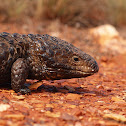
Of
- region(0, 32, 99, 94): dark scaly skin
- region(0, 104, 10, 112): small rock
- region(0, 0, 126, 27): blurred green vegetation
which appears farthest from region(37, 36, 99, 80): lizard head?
region(0, 0, 126, 27): blurred green vegetation

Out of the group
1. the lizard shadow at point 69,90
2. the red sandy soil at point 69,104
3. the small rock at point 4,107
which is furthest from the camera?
the lizard shadow at point 69,90

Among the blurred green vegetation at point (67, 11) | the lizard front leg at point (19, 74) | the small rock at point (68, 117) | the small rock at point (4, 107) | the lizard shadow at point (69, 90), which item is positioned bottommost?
the small rock at point (68, 117)

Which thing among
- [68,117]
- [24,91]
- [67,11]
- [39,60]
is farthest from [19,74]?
[67,11]

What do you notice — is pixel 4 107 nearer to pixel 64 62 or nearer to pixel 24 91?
pixel 24 91

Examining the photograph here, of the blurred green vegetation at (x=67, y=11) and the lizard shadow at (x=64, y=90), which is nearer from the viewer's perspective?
the lizard shadow at (x=64, y=90)

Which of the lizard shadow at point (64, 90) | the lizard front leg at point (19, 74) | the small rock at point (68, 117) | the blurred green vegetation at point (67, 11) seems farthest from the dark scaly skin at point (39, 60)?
Result: the blurred green vegetation at point (67, 11)

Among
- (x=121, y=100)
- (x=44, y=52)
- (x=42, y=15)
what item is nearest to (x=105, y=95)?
(x=121, y=100)

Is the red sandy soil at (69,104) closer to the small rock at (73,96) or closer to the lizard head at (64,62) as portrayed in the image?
the small rock at (73,96)

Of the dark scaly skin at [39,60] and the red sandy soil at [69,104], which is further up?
the dark scaly skin at [39,60]
